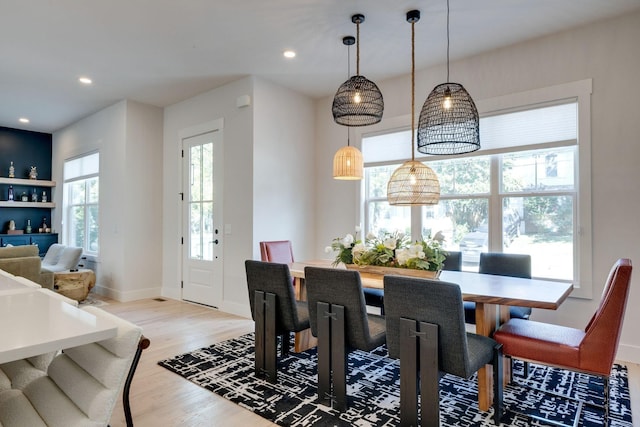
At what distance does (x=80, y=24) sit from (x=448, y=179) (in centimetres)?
397

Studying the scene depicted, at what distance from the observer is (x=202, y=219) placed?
5.21m

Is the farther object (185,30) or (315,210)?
(315,210)

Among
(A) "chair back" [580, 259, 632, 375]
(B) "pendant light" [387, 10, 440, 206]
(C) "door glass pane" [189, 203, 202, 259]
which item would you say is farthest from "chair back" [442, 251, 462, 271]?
(C) "door glass pane" [189, 203, 202, 259]

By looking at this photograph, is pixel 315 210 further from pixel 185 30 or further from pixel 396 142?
pixel 185 30

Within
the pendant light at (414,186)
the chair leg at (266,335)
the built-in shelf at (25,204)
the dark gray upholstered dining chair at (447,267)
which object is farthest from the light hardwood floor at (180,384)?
the built-in shelf at (25,204)

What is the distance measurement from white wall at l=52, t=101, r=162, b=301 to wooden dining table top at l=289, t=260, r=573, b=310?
4053mm

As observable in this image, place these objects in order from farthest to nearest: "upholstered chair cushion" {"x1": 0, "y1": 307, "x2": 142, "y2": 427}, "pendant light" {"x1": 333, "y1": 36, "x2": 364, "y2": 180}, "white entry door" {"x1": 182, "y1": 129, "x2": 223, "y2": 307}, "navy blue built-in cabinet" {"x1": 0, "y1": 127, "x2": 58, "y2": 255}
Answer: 1. "navy blue built-in cabinet" {"x1": 0, "y1": 127, "x2": 58, "y2": 255}
2. "white entry door" {"x1": 182, "y1": 129, "x2": 223, "y2": 307}
3. "pendant light" {"x1": 333, "y1": 36, "x2": 364, "y2": 180}
4. "upholstered chair cushion" {"x1": 0, "y1": 307, "x2": 142, "y2": 427}

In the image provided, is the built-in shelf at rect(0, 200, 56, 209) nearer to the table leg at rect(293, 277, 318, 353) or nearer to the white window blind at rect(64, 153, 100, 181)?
the white window blind at rect(64, 153, 100, 181)

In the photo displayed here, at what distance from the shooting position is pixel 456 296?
1.86m

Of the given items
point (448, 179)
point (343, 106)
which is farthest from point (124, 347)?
point (448, 179)

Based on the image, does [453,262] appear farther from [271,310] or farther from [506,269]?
[271,310]

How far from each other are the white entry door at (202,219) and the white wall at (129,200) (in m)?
0.64

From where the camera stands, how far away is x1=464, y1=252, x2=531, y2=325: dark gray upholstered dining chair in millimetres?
3068

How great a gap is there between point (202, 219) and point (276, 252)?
1750mm
